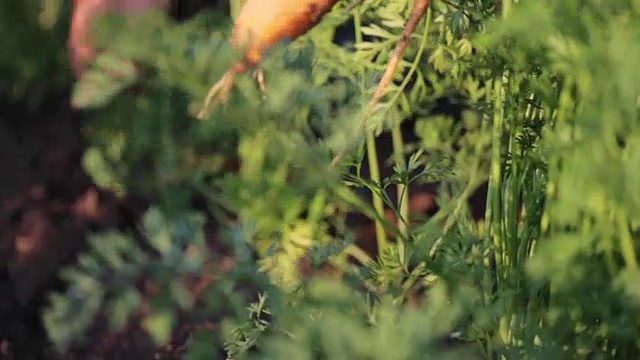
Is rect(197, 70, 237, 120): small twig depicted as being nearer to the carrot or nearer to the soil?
the carrot

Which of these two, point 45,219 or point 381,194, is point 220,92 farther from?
point 45,219

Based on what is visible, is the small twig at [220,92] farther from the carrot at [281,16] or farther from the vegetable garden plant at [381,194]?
the carrot at [281,16]

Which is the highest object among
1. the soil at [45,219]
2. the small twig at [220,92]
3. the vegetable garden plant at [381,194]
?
the small twig at [220,92]

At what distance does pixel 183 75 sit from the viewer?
27 centimetres

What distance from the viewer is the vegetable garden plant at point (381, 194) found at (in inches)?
10.6

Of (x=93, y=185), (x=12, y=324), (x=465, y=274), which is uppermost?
(x=465, y=274)

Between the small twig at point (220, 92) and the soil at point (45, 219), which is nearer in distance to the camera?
the small twig at point (220, 92)

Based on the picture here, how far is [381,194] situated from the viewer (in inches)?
16.7

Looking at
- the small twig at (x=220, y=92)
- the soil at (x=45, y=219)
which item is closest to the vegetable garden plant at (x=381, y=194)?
the small twig at (x=220, y=92)

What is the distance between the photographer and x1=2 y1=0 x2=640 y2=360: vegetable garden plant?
10.6 inches

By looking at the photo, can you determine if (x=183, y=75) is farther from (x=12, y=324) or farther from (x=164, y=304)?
(x=12, y=324)

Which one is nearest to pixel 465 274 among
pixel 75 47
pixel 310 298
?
pixel 310 298

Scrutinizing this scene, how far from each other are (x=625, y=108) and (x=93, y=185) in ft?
2.15

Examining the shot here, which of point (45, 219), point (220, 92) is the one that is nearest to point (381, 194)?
point (220, 92)
